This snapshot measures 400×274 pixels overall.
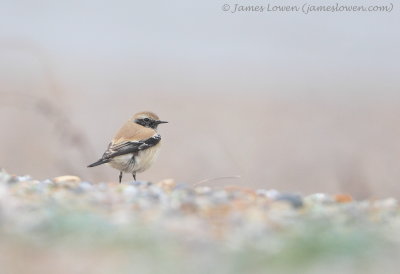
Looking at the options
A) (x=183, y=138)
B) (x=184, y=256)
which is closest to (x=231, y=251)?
(x=184, y=256)

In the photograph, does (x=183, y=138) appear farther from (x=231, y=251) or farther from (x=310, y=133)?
(x=231, y=251)

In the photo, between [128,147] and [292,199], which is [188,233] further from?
[128,147]

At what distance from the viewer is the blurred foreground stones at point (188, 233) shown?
462 cm

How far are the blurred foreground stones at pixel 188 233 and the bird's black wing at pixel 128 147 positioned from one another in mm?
2624

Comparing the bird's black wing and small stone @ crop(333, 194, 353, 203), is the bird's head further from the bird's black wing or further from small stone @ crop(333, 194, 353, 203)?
small stone @ crop(333, 194, 353, 203)

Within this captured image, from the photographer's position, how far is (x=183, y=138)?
15.0 meters

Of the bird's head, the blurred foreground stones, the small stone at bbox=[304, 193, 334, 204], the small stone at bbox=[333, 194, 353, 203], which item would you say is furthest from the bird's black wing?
the small stone at bbox=[333, 194, 353, 203]

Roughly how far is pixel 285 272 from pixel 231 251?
0.51 metres

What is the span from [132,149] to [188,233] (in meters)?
4.39

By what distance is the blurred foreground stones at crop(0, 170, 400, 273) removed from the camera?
15.2ft

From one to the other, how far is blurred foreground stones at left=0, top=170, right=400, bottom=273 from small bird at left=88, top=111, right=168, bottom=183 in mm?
2691

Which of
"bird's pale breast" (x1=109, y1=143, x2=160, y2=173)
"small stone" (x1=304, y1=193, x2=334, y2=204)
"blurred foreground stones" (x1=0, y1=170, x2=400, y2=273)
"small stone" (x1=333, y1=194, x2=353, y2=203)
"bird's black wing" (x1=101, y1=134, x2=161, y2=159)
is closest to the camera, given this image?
"blurred foreground stones" (x1=0, y1=170, x2=400, y2=273)

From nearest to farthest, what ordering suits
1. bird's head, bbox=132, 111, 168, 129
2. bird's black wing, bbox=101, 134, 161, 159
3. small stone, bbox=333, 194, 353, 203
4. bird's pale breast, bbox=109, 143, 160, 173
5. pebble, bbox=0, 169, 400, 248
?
pebble, bbox=0, 169, 400, 248 → small stone, bbox=333, 194, 353, 203 → bird's black wing, bbox=101, 134, 161, 159 → bird's pale breast, bbox=109, 143, 160, 173 → bird's head, bbox=132, 111, 168, 129

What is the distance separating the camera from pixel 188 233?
5297 millimetres
